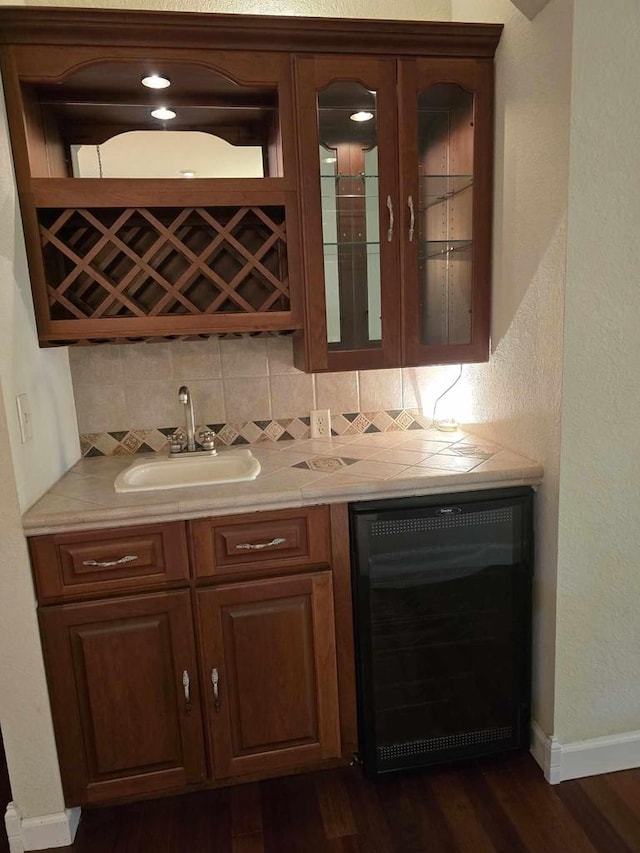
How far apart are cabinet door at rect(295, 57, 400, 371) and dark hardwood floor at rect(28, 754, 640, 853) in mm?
1378

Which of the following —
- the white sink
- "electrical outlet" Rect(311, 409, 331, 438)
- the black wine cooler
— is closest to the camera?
the black wine cooler

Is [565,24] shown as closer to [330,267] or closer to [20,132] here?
[330,267]

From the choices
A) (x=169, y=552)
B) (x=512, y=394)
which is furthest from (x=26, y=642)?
(x=512, y=394)

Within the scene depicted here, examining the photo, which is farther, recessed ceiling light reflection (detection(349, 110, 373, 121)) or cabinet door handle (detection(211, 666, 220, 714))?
recessed ceiling light reflection (detection(349, 110, 373, 121))

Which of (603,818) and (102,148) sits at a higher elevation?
(102,148)

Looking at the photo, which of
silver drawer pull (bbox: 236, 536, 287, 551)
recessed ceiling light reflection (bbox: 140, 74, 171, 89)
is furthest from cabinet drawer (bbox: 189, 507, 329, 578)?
recessed ceiling light reflection (bbox: 140, 74, 171, 89)

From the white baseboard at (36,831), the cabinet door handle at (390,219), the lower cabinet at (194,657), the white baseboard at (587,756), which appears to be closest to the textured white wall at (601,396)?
the white baseboard at (587,756)

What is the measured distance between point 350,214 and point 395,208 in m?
0.15

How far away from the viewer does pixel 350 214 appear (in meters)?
1.89

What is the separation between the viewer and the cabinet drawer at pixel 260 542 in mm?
1644

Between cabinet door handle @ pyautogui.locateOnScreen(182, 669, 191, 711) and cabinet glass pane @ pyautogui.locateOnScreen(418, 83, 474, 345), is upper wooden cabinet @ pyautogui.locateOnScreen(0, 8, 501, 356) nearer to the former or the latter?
cabinet glass pane @ pyautogui.locateOnScreen(418, 83, 474, 345)

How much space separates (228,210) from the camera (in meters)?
1.89

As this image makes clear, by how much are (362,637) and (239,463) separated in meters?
0.74

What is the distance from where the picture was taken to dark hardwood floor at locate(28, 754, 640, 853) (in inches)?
63.1
